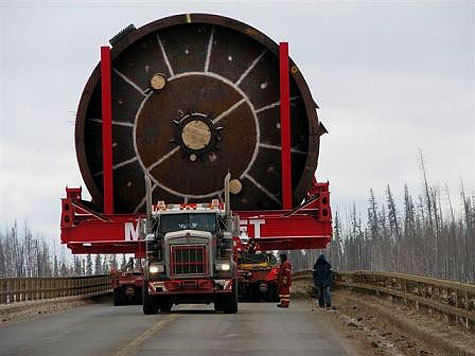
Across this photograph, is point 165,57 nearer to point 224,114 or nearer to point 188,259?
point 224,114

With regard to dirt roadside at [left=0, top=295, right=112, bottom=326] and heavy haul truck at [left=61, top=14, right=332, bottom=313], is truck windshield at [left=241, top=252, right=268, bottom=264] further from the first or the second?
dirt roadside at [left=0, top=295, right=112, bottom=326]

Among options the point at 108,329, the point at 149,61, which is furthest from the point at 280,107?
the point at 108,329

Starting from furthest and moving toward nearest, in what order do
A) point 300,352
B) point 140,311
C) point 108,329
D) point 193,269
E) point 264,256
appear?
point 264,256, point 140,311, point 193,269, point 108,329, point 300,352

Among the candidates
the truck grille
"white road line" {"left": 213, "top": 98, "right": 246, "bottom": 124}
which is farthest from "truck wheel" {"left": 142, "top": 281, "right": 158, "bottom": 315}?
"white road line" {"left": 213, "top": 98, "right": 246, "bottom": 124}

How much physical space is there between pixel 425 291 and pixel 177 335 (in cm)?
472

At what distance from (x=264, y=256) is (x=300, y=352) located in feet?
53.1

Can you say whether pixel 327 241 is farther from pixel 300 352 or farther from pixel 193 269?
pixel 300 352

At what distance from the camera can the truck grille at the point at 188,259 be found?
76.4 ft

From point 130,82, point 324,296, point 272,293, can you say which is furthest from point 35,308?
point 324,296

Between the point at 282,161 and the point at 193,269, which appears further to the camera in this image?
the point at 282,161

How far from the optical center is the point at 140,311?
84.1ft

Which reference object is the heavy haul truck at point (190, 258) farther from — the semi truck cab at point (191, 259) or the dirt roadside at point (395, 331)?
the dirt roadside at point (395, 331)

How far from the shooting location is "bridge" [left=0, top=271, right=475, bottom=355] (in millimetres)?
14625

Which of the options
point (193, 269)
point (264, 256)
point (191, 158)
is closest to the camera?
point (193, 269)
